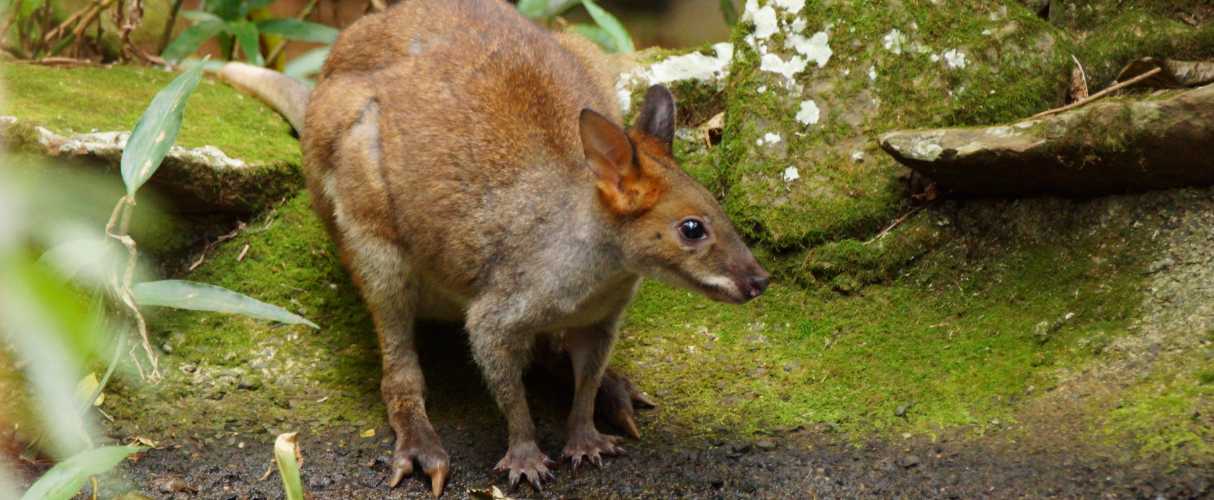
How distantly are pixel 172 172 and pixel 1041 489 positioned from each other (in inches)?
163

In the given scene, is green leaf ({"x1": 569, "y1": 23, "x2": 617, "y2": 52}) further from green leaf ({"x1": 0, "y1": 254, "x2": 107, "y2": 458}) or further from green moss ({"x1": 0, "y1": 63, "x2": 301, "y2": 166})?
green leaf ({"x1": 0, "y1": 254, "x2": 107, "y2": 458})

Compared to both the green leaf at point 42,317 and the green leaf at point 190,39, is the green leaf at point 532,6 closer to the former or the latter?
the green leaf at point 190,39

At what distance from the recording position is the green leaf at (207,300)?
8.63ft

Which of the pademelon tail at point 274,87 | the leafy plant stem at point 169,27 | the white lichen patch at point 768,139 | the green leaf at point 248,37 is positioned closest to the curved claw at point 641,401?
the white lichen patch at point 768,139

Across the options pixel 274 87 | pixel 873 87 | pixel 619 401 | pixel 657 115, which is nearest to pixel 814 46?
pixel 873 87

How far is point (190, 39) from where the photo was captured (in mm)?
7789

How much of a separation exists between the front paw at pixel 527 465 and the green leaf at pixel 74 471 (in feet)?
7.19

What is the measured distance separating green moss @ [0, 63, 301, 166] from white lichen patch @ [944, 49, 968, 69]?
3.42 m

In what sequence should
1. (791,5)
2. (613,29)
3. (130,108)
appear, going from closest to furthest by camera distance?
1. (791,5)
2. (130,108)
3. (613,29)

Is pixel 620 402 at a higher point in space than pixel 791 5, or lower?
lower

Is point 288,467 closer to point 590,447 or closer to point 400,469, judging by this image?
point 400,469

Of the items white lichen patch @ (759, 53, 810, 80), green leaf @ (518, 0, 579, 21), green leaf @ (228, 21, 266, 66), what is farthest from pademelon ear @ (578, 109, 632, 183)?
green leaf @ (228, 21, 266, 66)

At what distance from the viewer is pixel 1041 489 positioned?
13.1 feet

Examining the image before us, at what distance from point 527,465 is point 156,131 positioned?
2.46 metres
